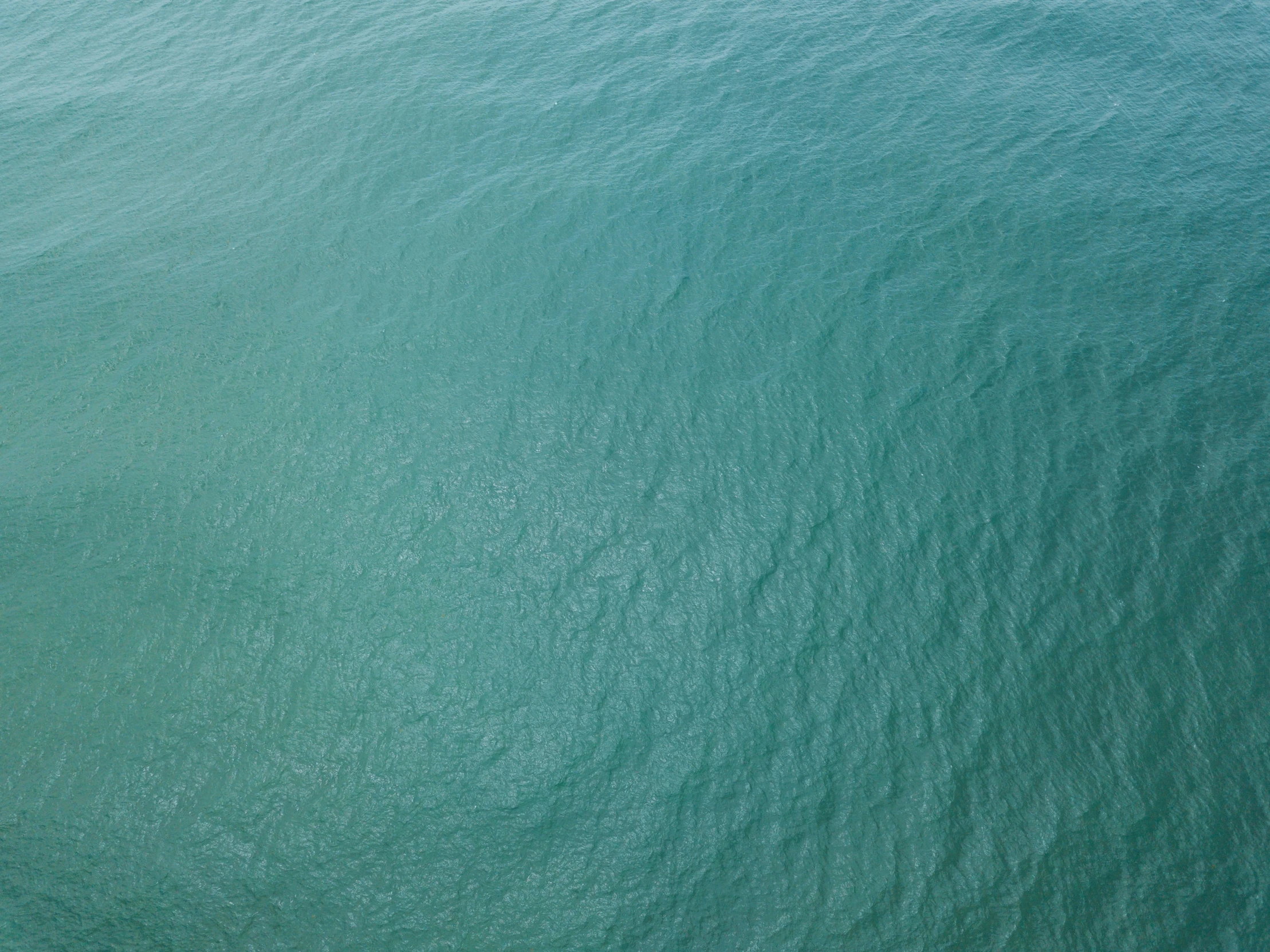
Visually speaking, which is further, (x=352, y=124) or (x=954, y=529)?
(x=352, y=124)

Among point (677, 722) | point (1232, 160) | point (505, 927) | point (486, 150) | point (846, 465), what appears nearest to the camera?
point (505, 927)

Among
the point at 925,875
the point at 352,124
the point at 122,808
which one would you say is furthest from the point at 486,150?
the point at 925,875

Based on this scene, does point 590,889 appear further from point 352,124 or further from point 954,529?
point 352,124

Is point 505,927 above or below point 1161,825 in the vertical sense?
above

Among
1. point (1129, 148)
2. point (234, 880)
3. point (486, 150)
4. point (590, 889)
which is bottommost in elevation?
point (590, 889)

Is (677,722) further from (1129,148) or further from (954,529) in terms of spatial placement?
(1129,148)

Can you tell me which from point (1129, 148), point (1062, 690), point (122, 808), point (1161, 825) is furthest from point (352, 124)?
point (1161, 825)

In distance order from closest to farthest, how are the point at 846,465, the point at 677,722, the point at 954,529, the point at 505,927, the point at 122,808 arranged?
the point at 505,927
the point at 122,808
the point at 677,722
the point at 954,529
the point at 846,465
